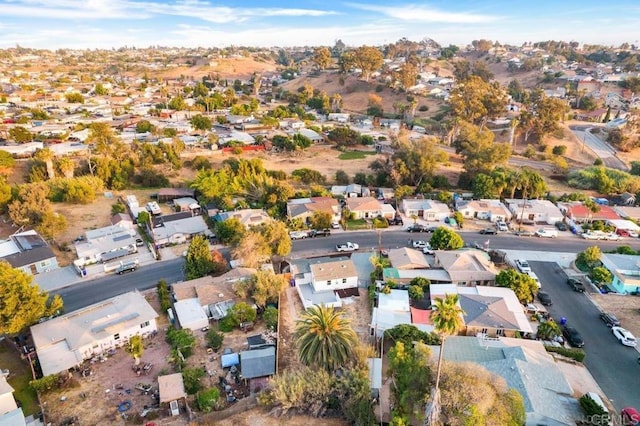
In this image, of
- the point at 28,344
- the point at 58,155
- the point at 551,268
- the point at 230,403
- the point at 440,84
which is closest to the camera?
the point at 230,403

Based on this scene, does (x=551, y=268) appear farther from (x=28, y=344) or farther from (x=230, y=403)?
(x=28, y=344)

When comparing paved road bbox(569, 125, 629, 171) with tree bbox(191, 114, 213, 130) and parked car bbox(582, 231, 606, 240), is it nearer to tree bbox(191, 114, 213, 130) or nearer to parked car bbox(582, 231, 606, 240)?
parked car bbox(582, 231, 606, 240)

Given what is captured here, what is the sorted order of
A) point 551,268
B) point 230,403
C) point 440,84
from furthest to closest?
1. point 440,84
2. point 551,268
3. point 230,403

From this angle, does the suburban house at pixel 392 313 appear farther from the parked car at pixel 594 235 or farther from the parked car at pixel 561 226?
the parked car at pixel 561 226

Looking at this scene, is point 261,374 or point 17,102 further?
point 17,102

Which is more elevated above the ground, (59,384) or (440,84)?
(440,84)

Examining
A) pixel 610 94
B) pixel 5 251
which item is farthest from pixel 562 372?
pixel 610 94
